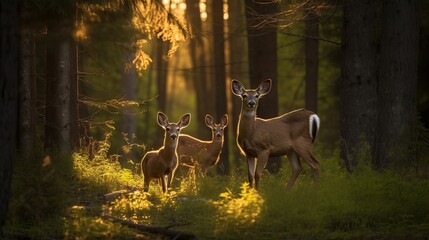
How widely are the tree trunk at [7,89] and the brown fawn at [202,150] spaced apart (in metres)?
7.23

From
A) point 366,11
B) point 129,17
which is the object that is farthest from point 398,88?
point 129,17

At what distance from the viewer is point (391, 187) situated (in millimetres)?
10812

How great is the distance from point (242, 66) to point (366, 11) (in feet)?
80.8

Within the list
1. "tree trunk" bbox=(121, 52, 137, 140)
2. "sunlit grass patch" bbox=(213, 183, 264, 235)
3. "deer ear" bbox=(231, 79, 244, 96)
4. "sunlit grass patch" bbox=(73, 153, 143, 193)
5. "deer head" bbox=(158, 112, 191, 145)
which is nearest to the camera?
"sunlit grass patch" bbox=(213, 183, 264, 235)

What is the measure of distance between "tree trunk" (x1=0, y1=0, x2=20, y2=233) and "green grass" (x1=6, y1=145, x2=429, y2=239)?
35 cm

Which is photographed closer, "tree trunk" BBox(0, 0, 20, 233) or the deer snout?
"tree trunk" BBox(0, 0, 20, 233)

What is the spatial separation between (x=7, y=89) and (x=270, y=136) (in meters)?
5.62

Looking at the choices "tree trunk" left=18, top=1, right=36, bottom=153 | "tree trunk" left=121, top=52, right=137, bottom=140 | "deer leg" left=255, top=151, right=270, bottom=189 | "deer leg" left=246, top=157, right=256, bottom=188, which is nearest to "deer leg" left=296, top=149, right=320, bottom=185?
"deer leg" left=255, top=151, right=270, bottom=189

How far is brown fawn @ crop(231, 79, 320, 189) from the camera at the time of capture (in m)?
13.6

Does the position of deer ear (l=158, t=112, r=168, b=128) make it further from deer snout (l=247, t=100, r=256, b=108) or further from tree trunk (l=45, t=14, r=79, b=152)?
deer snout (l=247, t=100, r=256, b=108)

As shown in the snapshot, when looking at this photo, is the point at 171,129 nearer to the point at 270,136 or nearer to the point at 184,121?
the point at 184,121

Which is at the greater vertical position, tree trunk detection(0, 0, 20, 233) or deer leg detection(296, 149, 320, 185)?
tree trunk detection(0, 0, 20, 233)

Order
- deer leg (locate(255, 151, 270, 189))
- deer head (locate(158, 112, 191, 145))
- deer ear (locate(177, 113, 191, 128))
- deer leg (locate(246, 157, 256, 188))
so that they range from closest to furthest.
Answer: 1. deer leg (locate(255, 151, 270, 189))
2. deer leg (locate(246, 157, 256, 188))
3. deer head (locate(158, 112, 191, 145))
4. deer ear (locate(177, 113, 191, 128))

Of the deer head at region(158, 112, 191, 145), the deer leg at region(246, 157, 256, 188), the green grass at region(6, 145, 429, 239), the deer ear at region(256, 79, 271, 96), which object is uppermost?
the deer ear at region(256, 79, 271, 96)
